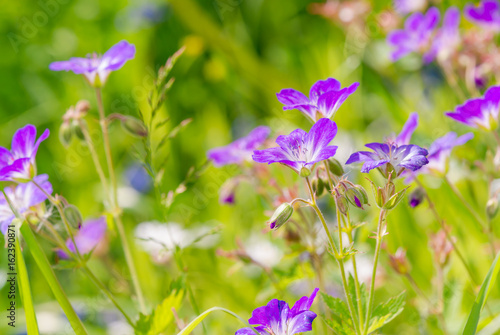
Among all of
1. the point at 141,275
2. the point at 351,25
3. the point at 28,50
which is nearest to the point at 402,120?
the point at 351,25

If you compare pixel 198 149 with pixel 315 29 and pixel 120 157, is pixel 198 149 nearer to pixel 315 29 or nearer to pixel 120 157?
pixel 120 157

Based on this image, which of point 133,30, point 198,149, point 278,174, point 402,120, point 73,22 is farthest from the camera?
point 73,22

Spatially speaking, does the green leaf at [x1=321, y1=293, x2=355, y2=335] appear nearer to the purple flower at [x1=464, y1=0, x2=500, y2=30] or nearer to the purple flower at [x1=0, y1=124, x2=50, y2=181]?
the purple flower at [x1=0, y1=124, x2=50, y2=181]

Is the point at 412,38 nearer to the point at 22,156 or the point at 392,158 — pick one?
the point at 392,158

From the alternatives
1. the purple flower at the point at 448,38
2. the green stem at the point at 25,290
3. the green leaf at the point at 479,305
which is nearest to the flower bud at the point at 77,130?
the green stem at the point at 25,290

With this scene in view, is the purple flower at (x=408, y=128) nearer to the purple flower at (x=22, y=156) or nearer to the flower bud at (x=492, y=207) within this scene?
the flower bud at (x=492, y=207)

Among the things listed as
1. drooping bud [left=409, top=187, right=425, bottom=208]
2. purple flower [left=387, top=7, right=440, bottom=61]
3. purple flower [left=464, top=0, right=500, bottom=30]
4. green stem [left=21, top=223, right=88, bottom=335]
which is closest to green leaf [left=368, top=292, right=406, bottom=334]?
drooping bud [left=409, top=187, right=425, bottom=208]
